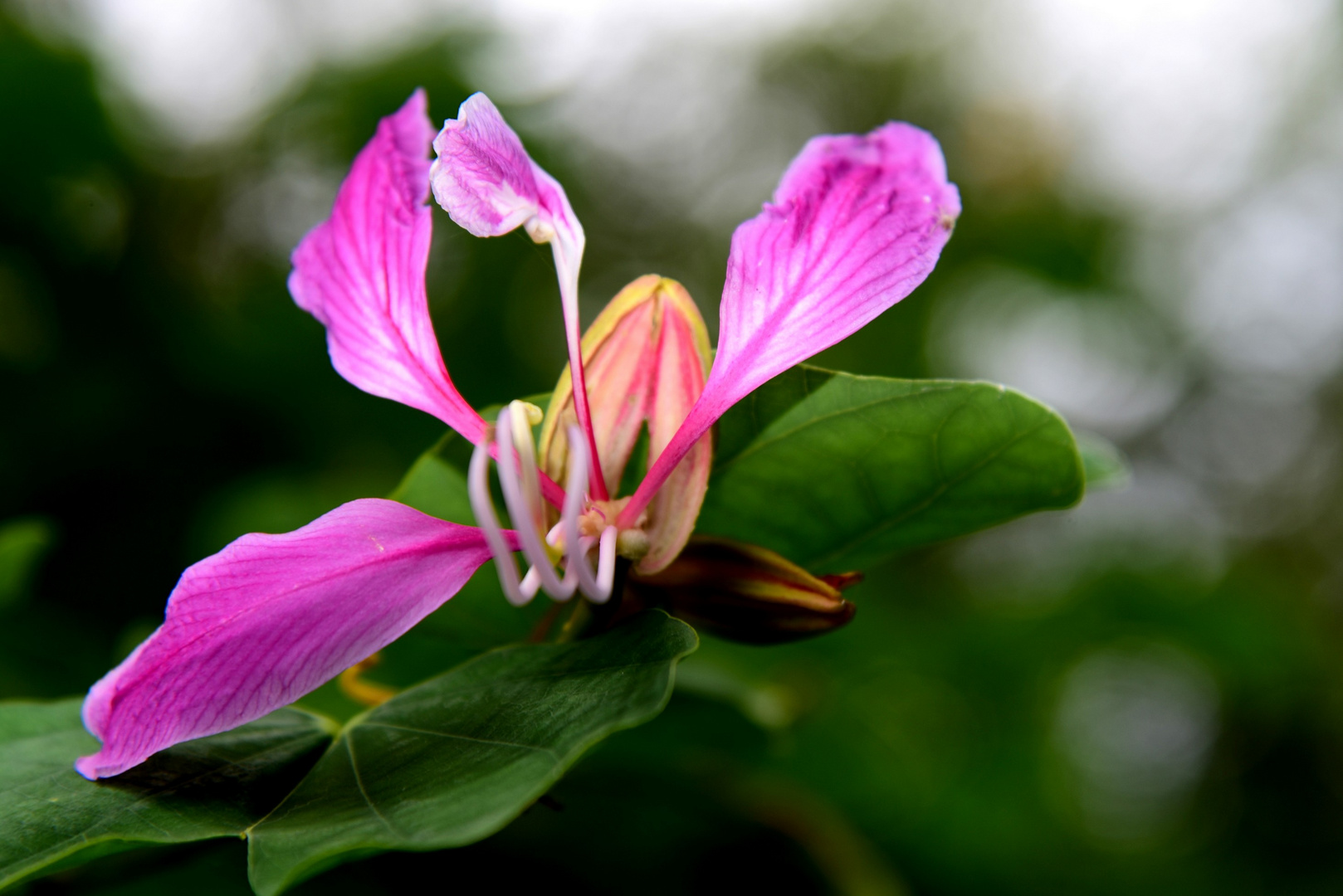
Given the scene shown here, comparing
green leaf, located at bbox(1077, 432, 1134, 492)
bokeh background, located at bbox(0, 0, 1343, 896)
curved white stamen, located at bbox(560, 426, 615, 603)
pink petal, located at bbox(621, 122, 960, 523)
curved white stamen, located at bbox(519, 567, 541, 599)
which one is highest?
pink petal, located at bbox(621, 122, 960, 523)

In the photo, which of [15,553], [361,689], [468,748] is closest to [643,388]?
[468,748]

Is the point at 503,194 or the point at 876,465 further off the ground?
the point at 503,194

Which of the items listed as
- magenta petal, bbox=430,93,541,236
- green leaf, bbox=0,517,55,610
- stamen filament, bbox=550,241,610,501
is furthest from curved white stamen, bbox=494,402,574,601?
green leaf, bbox=0,517,55,610

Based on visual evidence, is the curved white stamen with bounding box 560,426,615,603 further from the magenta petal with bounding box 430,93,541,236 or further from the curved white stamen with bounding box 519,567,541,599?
the magenta petal with bounding box 430,93,541,236

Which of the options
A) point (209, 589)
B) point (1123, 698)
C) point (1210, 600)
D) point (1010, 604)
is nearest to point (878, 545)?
point (209, 589)

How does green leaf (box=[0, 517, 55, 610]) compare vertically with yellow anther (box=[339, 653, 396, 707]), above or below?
below

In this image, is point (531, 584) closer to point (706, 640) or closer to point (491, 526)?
point (491, 526)
